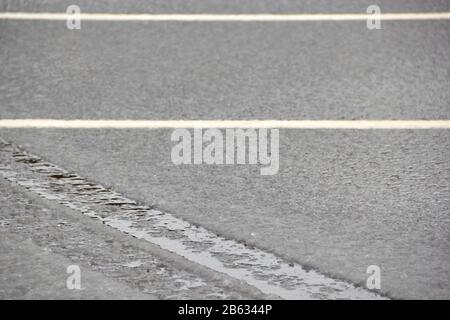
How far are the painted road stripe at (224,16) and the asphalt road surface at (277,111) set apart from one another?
120 mm

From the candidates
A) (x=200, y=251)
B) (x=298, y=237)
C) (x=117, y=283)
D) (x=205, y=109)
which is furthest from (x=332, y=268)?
(x=205, y=109)

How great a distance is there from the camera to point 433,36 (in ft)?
20.2

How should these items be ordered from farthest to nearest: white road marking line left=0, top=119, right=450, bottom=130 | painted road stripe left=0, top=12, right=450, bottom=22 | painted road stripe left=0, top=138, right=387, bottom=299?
painted road stripe left=0, top=12, right=450, bottom=22, white road marking line left=0, top=119, right=450, bottom=130, painted road stripe left=0, top=138, right=387, bottom=299

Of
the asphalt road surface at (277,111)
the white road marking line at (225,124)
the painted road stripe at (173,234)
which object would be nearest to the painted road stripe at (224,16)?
the asphalt road surface at (277,111)

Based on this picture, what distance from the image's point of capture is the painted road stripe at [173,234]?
10.4 ft

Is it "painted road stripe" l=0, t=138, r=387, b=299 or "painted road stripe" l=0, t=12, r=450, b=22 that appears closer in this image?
"painted road stripe" l=0, t=138, r=387, b=299

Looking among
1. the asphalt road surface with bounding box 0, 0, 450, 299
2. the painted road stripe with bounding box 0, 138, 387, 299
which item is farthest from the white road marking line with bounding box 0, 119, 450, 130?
the painted road stripe with bounding box 0, 138, 387, 299

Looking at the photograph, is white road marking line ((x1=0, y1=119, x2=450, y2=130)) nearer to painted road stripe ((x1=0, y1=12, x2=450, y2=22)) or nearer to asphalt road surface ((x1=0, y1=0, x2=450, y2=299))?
asphalt road surface ((x1=0, y1=0, x2=450, y2=299))

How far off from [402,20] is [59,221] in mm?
4021

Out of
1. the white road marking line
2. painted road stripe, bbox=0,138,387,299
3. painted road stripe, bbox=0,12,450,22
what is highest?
painted road stripe, bbox=0,12,450,22

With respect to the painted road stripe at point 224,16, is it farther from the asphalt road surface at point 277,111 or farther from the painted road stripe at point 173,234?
the painted road stripe at point 173,234

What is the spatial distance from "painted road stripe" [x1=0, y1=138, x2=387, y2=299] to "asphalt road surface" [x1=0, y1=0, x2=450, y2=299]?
7cm

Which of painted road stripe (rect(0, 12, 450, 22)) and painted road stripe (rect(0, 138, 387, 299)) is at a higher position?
painted road stripe (rect(0, 12, 450, 22))

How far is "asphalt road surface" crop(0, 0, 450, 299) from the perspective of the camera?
3572 mm
